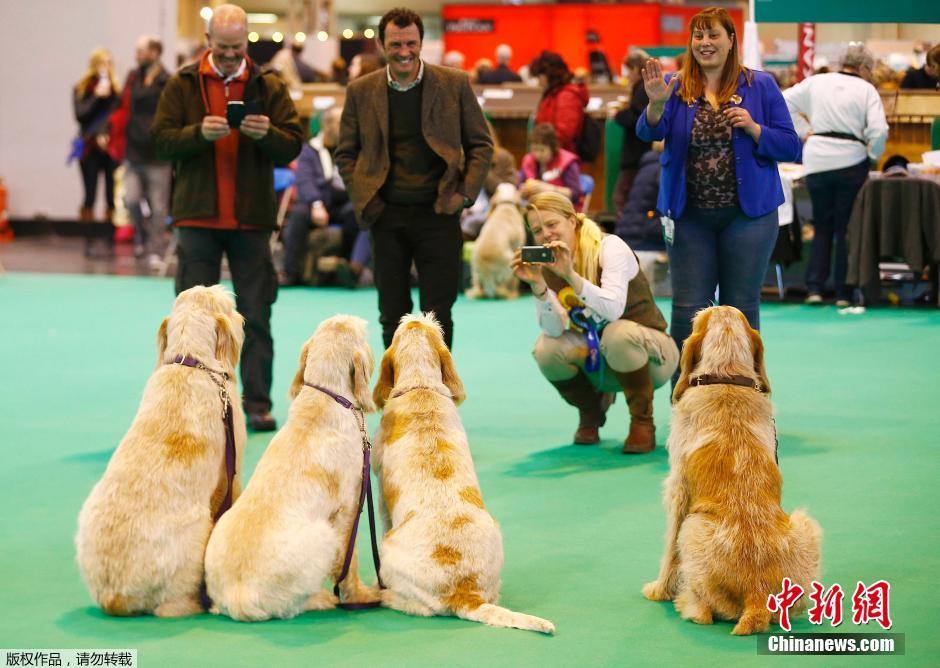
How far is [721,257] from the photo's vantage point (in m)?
5.68

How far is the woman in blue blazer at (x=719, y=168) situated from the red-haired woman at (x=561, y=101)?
6797 millimetres

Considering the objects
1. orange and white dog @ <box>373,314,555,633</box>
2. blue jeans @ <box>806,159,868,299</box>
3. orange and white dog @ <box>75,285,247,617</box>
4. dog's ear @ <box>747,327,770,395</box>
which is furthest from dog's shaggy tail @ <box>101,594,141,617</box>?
blue jeans @ <box>806,159,868,299</box>

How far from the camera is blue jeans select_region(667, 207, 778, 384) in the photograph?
561cm

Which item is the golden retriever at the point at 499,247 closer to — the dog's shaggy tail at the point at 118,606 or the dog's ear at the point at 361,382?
the dog's ear at the point at 361,382

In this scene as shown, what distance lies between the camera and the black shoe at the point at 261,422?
20.9 ft

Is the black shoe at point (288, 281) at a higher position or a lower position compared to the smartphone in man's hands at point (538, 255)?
lower

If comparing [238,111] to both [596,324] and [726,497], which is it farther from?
[726,497]

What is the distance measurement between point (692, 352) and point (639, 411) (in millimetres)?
2022

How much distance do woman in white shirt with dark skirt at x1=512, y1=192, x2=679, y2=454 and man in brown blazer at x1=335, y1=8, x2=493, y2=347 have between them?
0.46 m

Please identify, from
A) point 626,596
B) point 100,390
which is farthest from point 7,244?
point 626,596

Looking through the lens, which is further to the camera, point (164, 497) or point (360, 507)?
point (360, 507)

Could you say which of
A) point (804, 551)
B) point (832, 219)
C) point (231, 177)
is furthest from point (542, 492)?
point (832, 219)

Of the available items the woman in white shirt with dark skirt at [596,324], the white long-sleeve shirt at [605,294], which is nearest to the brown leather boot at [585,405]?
the woman in white shirt with dark skirt at [596,324]

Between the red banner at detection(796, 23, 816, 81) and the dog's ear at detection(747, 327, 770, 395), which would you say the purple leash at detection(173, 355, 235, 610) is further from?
the red banner at detection(796, 23, 816, 81)
